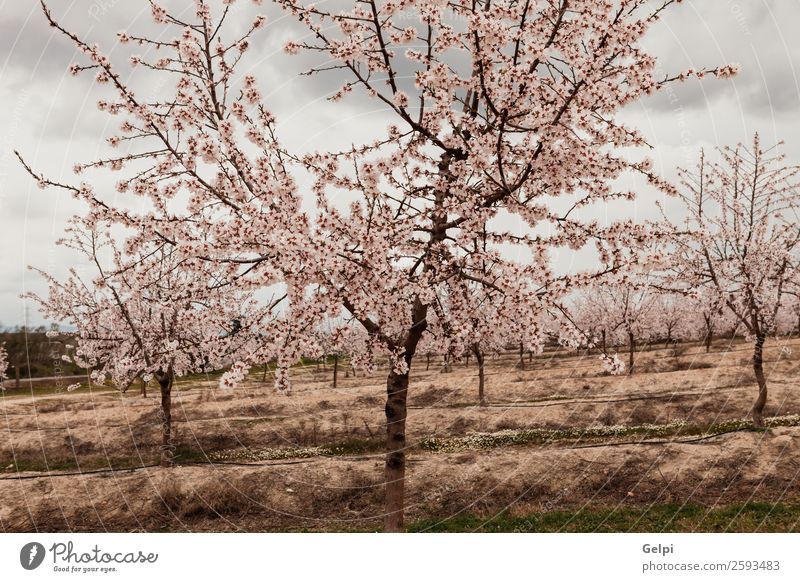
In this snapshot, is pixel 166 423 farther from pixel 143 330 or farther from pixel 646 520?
pixel 646 520

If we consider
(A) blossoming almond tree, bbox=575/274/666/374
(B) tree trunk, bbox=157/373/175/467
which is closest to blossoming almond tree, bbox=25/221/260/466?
(B) tree trunk, bbox=157/373/175/467

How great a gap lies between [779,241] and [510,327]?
16340 millimetres

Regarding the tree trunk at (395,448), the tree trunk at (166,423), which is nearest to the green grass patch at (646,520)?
the tree trunk at (395,448)

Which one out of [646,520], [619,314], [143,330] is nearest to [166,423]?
[143,330]

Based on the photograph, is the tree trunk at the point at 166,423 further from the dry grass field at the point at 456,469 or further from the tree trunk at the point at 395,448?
the tree trunk at the point at 395,448

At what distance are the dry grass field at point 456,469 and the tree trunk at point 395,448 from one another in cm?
453

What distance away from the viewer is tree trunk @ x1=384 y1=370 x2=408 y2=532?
11.0m

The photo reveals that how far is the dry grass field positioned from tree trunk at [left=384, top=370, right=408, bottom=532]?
4530mm

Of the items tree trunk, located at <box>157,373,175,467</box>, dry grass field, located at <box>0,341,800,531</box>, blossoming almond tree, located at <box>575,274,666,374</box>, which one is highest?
blossoming almond tree, located at <box>575,274,666,374</box>

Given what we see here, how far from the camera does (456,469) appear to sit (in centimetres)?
1914

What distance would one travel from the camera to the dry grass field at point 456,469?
15430mm

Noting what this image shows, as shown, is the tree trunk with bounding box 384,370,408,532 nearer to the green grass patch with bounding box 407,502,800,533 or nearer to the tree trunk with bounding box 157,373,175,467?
the green grass patch with bounding box 407,502,800,533
